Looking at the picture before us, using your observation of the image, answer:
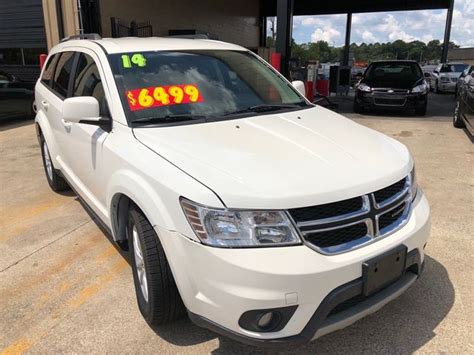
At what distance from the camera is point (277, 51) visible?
43.4 ft

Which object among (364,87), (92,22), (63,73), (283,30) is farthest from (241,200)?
(92,22)

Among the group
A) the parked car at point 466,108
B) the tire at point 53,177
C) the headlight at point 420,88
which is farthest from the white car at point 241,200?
the headlight at point 420,88

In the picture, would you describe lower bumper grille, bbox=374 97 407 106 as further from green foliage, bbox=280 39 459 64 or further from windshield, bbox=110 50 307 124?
green foliage, bbox=280 39 459 64

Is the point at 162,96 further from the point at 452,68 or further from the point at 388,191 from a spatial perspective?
the point at 452,68

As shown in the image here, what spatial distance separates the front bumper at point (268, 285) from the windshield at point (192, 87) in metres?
1.15

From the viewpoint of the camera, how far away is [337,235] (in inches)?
89.6

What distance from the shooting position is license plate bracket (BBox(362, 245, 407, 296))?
2.27 m

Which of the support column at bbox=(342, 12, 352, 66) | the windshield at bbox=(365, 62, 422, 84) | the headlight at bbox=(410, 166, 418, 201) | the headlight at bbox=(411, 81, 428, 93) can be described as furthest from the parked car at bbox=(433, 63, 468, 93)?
the headlight at bbox=(410, 166, 418, 201)

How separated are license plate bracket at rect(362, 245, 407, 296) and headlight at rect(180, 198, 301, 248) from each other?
0.42 metres

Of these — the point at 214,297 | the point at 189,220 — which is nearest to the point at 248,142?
the point at 189,220

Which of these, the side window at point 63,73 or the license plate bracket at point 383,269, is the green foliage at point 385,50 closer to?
the side window at point 63,73

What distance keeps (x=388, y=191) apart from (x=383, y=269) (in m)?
0.45

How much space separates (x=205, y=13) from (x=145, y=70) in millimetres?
19201

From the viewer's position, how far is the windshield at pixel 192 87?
3141mm
